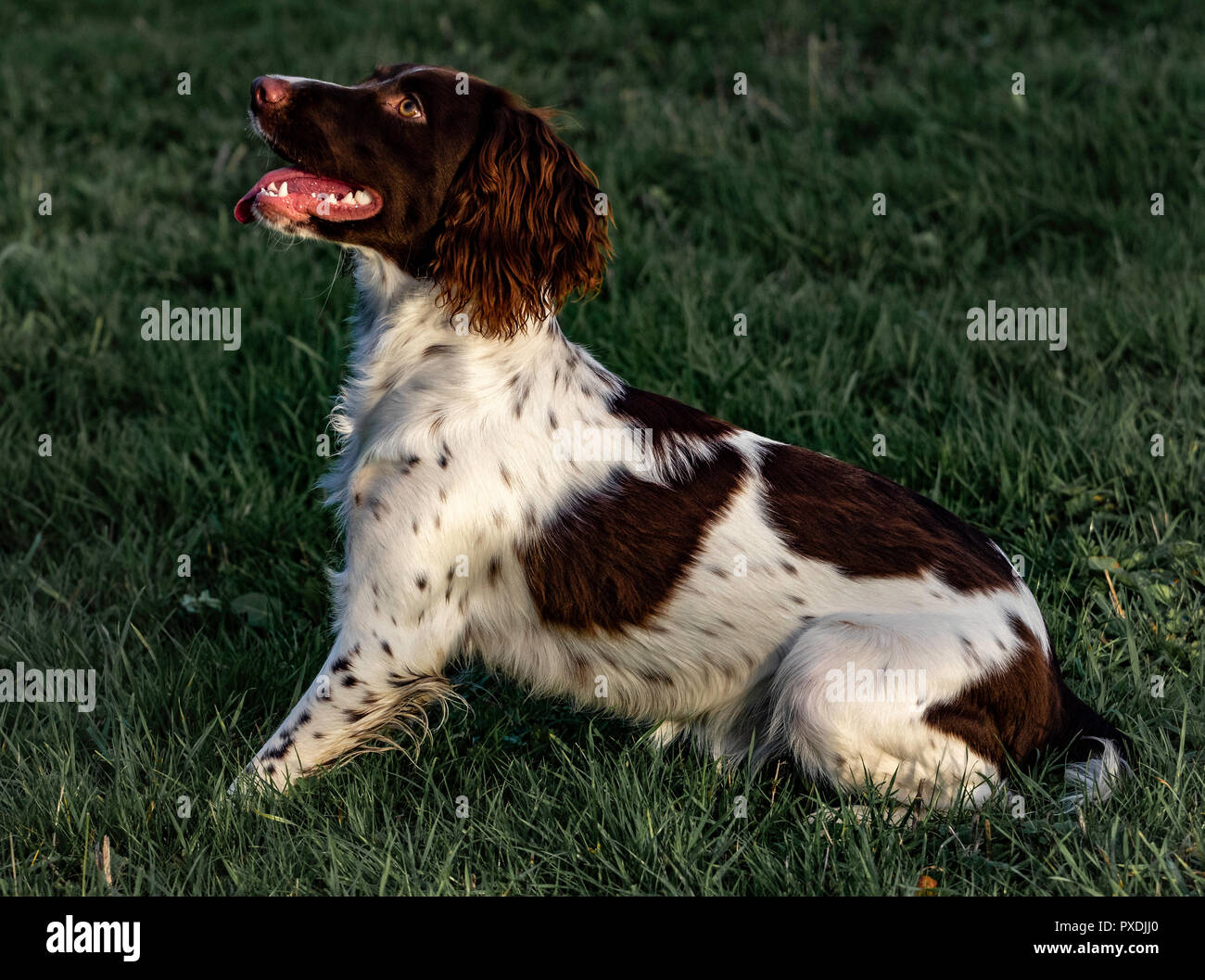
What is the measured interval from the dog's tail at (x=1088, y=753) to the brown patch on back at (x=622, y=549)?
41.2 inches

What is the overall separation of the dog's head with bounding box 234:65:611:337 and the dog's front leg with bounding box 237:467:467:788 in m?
0.59

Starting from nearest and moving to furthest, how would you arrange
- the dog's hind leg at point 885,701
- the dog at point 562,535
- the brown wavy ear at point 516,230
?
the dog's hind leg at point 885,701, the dog at point 562,535, the brown wavy ear at point 516,230

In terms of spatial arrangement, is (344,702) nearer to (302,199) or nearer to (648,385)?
(302,199)

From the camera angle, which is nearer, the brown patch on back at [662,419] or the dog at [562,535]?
the dog at [562,535]

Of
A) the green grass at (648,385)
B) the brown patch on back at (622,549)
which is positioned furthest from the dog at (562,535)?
the green grass at (648,385)

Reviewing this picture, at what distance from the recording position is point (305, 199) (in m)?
3.14

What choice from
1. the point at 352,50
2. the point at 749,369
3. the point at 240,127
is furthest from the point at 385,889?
the point at 352,50

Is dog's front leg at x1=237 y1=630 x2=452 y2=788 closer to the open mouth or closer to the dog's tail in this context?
the open mouth

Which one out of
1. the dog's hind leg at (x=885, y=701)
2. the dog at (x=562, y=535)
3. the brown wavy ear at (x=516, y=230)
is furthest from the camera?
the brown wavy ear at (x=516, y=230)

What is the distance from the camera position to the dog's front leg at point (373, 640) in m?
3.08

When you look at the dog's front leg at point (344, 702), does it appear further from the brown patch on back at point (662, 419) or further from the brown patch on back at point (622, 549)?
the brown patch on back at point (662, 419)

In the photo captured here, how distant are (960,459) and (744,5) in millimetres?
4921

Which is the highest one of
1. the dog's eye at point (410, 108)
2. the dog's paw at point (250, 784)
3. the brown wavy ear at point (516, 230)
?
the dog's eye at point (410, 108)

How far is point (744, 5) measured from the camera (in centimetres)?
809
